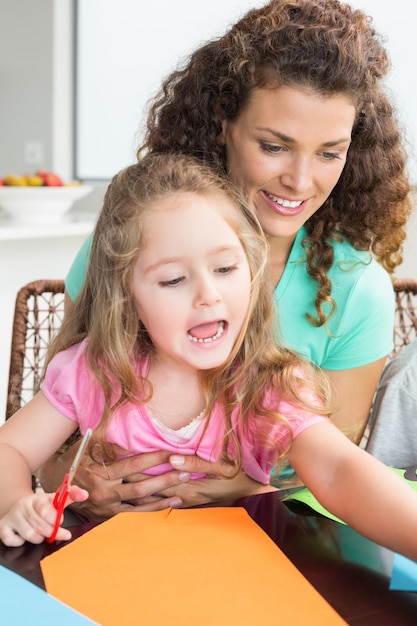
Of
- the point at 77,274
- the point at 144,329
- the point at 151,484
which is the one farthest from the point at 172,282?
the point at 77,274

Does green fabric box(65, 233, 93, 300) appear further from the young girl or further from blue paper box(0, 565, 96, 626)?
blue paper box(0, 565, 96, 626)

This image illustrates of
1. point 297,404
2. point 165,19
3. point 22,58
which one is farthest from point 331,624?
point 22,58

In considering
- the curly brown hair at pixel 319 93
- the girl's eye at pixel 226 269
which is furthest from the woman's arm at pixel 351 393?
the girl's eye at pixel 226 269

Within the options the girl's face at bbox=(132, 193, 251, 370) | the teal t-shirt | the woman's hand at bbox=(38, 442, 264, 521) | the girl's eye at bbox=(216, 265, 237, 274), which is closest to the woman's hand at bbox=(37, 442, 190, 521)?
the woman's hand at bbox=(38, 442, 264, 521)

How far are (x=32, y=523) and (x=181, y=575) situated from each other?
0.18 metres

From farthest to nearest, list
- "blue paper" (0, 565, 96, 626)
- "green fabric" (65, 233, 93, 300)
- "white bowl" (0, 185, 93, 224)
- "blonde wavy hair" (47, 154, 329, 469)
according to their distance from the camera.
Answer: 1. "white bowl" (0, 185, 93, 224)
2. "green fabric" (65, 233, 93, 300)
3. "blonde wavy hair" (47, 154, 329, 469)
4. "blue paper" (0, 565, 96, 626)

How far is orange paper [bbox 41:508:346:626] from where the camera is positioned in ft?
2.54

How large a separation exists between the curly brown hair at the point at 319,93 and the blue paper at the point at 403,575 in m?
0.68

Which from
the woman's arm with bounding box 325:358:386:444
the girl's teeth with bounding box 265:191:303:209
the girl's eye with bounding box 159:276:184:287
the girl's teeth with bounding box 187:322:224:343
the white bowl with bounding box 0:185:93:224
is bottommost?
the white bowl with bounding box 0:185:93:224

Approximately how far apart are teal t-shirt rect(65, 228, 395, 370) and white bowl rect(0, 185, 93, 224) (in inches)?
59.2

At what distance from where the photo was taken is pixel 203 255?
1.11m

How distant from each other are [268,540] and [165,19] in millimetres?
3417

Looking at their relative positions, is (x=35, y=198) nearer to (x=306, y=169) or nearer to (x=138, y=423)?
(x=306, y=169)

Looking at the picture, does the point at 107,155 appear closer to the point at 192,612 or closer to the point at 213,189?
the point at 213,189
